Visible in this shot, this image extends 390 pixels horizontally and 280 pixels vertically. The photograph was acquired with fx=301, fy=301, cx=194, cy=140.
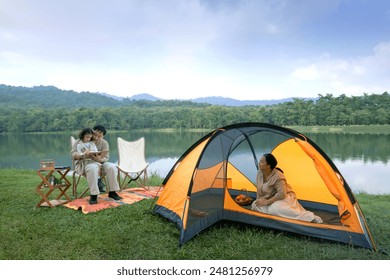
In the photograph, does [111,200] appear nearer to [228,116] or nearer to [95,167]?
[95,167]

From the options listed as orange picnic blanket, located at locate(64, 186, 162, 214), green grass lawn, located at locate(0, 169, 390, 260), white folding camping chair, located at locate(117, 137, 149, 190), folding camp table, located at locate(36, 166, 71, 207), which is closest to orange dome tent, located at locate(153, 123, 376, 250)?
green grass lawn, located at locate(0, 169, 390, 260)

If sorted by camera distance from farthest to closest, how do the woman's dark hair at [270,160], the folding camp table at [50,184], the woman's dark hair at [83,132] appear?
the woman's dark hair at [83,132] < the folding camp table at [50,184] < the woman's dark hair at [270,160]

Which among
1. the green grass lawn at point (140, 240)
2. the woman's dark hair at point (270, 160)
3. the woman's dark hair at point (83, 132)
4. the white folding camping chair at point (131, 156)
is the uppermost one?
the woman's dark hair at point (83, 132)

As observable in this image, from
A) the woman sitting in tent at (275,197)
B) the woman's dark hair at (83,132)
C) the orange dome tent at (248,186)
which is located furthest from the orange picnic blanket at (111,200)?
the woman sitting in tent at (275,197)

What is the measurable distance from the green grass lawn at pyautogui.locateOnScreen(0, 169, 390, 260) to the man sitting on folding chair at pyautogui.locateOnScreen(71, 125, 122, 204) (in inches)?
16.5

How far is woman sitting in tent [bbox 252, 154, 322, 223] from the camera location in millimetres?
3080

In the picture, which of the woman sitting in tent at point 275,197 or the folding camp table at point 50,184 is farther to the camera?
the folding camp table at point 50,184

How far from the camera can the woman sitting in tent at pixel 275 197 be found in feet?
10.1

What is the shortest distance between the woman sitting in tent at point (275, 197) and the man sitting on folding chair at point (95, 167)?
2018 mm

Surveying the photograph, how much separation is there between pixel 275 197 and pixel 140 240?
146cm

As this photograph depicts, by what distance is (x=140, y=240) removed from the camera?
2.85 m

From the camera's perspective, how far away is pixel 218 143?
3.57 m

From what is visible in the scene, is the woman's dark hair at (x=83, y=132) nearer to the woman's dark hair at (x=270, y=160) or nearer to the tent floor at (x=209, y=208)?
the tent floor at (x=209, y=208)

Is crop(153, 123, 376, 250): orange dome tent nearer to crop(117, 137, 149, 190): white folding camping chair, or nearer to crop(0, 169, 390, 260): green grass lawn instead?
crop(0, 169, 390, 260): green grass lawn
